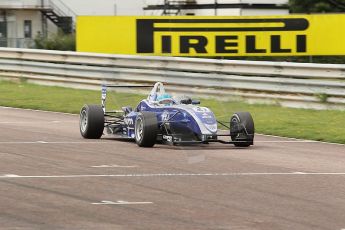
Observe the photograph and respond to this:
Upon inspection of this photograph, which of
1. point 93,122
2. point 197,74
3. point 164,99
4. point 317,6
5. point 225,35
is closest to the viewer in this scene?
point 164,99

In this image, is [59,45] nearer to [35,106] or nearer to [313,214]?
[35,106]

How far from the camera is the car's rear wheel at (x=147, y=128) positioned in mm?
15461

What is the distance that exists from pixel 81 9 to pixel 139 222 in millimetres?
52983

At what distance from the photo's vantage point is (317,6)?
48.2 m

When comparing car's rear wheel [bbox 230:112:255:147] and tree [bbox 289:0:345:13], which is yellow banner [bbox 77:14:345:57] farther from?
tree [bbox 289:0:345:13]

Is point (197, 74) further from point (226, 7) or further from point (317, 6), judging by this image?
point (226, 7)

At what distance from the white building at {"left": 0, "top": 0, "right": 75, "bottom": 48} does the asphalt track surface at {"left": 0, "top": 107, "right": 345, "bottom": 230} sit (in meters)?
42.9


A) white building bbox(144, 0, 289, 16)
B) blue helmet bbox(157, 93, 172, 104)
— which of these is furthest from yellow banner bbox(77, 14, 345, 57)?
white building bbox(144, 0, 289, 16)

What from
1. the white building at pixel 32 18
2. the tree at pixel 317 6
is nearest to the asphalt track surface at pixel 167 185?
the tree at pixel 317 6

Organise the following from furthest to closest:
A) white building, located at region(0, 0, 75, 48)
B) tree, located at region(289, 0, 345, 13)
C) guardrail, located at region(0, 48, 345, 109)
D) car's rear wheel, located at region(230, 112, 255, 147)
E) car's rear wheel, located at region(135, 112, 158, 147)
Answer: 1. white building, located at region(0, 0, 75, 48)
2. tree, located at region(289, 0, 345, 13)
3. guardrail, located at region(0, 48, 345, 109)
4. car's rear wheel, located at region(230, 112, 255, 147)
5. car's rear wheel, located at region(135, 112, 158, 147)

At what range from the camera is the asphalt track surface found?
9.47m

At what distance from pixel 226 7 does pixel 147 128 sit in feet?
124

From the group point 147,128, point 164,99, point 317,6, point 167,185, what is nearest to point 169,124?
point 147,128

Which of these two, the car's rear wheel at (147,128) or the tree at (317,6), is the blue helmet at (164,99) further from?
the tree at (317,6)
